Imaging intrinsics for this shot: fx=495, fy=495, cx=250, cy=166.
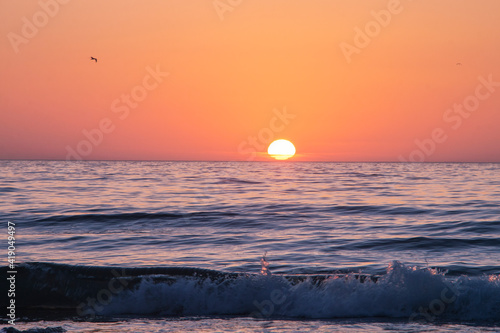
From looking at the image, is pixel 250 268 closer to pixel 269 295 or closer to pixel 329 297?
pixel 269 295

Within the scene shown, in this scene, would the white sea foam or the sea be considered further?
the white sea foam

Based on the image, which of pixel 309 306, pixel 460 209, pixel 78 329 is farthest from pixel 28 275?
pixel 460 209

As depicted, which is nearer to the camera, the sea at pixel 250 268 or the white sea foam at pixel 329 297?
the sea at pixel 250 268

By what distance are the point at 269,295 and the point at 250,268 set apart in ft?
8.13

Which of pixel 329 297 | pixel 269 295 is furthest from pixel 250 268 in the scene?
pixel 329 297

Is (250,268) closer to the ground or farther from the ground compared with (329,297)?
closer to the ground

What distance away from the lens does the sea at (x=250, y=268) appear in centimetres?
943

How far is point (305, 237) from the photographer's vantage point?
17.8 metres

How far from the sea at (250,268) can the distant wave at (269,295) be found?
25mm

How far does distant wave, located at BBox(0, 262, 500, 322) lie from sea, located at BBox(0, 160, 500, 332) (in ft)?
0.08

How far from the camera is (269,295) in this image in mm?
10492

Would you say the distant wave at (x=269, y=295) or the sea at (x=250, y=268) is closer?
the sea at (x=250, y=268)

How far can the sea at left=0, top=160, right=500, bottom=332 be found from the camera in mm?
9430

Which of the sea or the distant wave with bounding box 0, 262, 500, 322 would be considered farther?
the distant wave with bounding box 0, 262, 500, 322
